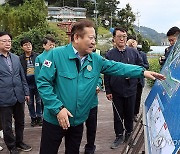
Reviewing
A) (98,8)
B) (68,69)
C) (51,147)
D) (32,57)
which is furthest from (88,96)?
(98,8)

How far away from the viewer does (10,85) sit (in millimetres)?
3893

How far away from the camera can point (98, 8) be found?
55875 mm

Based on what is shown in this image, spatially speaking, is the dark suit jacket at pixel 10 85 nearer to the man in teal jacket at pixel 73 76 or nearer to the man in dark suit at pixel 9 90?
the man in dark suit at pixel 9 90

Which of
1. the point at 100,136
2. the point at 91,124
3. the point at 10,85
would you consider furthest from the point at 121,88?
the point at 10,85

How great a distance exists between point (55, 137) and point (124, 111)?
6.04 ft

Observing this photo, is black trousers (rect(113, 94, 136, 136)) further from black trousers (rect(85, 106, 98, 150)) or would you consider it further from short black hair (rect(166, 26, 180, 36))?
short black hair (rect(166, 26, 180, 36))

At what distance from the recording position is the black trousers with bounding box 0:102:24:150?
12.6 feet

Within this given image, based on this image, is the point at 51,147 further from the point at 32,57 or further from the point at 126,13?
the point at 126,13

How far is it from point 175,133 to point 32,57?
160 inches

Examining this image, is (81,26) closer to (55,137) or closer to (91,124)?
(55,137)

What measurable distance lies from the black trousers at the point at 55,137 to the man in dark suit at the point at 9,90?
129 centimetres

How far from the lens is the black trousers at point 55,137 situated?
2646mm

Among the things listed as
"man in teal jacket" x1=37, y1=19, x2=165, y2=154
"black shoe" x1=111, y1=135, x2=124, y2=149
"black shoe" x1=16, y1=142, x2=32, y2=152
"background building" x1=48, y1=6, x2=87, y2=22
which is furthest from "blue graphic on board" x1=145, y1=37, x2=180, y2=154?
"background building" x1=48, y1=6, x2=87, y2=22

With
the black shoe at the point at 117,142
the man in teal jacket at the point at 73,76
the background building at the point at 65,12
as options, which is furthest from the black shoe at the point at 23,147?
the background building at the point at 65,12
